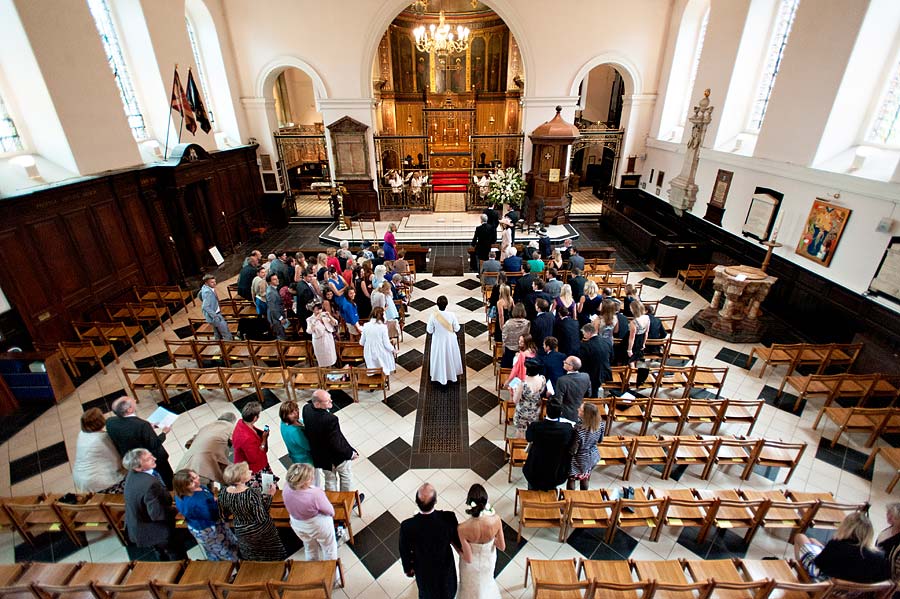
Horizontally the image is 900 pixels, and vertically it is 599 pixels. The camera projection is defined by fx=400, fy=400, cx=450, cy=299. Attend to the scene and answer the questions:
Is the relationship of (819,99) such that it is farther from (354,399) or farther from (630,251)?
(354,399)

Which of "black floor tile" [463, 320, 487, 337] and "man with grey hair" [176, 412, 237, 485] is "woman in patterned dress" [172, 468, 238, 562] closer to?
"man with grey hair" [176, 412, 237, 485]

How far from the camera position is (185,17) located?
1213 centimetres

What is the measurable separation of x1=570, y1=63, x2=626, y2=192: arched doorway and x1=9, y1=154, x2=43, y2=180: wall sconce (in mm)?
17399

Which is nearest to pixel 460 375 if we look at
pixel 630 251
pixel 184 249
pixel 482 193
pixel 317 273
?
pixel 317 273

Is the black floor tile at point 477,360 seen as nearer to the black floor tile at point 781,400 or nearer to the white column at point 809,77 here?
→ the black floor tile at point 781,400

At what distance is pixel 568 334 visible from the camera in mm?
5621

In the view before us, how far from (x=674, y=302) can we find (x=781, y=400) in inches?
144

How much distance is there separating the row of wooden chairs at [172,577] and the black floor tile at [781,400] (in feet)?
22.0

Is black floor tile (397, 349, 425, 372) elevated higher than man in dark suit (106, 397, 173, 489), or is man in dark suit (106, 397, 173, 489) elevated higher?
man in dark suit (106, 397, 173, 489)

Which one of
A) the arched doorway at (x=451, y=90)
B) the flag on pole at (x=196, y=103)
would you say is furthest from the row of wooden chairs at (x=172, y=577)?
the arched doorway at (x=451, y=90)

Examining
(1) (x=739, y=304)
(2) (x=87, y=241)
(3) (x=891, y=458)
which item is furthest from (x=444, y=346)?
(2) (x=87, y=241)

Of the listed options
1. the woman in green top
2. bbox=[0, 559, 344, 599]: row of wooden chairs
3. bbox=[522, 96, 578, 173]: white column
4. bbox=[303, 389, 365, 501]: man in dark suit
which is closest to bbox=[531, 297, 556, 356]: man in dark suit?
bbox=[303, 389, 365, 501]: man in dark suit

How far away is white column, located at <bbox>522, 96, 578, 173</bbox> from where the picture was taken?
1482 cm

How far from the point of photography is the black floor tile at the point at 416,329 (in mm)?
8344
